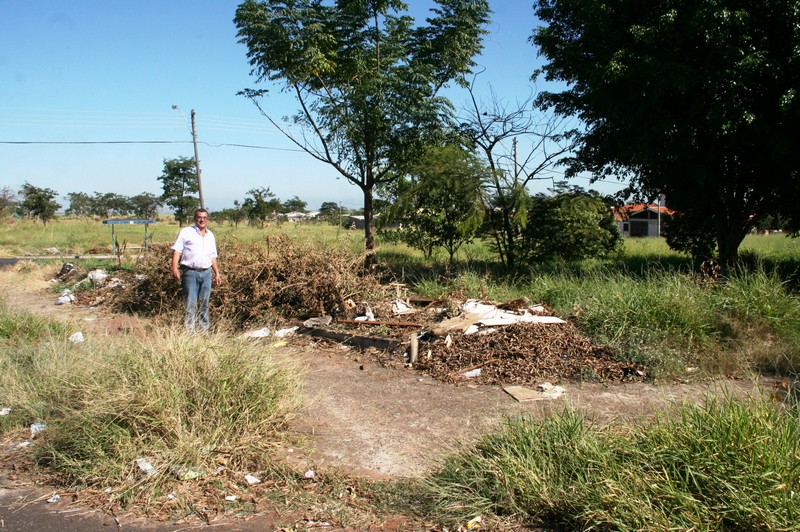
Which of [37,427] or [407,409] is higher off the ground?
[37,427]

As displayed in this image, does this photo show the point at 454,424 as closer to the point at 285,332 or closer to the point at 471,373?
the point at 471,373

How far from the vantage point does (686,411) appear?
11.3 feet

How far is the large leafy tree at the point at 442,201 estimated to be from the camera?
10.8 m

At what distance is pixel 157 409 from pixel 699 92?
31.3 ft

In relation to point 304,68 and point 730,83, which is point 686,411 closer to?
point 730,83

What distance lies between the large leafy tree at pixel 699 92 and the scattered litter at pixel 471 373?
5.85m

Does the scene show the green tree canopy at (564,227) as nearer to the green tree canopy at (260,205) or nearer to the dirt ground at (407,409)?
the dirt ground at (407,409)

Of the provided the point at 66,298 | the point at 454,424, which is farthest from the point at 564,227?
the point at 66,298

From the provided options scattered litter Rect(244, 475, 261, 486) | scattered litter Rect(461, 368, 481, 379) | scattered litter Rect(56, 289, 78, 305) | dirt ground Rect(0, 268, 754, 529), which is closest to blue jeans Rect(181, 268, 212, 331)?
dirt ground Rect(0, 268, 754, 529)

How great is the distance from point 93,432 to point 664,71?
9.10 metres

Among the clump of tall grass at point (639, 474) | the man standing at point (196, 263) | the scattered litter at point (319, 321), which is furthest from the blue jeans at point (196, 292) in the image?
the clump of tall grass at point (639, 474)

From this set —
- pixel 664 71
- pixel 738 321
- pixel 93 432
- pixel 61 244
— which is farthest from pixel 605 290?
pixel 61 244

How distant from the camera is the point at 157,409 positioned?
4172mm

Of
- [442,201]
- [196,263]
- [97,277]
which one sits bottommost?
[97,277]
